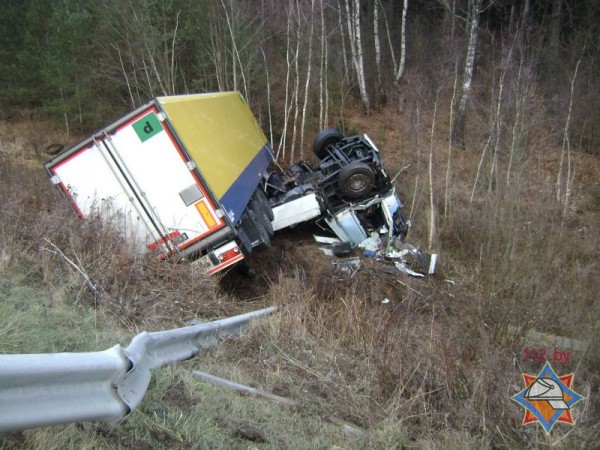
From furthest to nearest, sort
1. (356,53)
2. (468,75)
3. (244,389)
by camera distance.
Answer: (356,53) < (468,75) < (244,389)

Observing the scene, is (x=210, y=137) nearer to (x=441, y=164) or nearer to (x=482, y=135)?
(x=441, y=164)

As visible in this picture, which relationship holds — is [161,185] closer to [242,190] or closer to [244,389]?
[242,190]

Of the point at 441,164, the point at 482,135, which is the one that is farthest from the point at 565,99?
the point at 441,164

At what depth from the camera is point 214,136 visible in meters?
8.48

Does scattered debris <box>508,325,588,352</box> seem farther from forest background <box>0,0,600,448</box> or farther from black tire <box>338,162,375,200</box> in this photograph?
black tire <box>338,162,375,200</box>

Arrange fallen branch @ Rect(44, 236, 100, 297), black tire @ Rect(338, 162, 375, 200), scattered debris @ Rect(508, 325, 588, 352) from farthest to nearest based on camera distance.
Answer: black tire @ Rect(338, 162, 375, 200)
fallen branch @ Rect(44, 236, 100, 297)
scattered debris @ Rect(508, 325, 588, 352)

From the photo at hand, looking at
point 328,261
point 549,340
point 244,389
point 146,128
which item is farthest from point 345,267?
point 244,389

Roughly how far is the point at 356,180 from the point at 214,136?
2745 millimetres

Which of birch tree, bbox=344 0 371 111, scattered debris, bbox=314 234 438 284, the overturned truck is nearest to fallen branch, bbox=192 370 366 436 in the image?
the overturned truck

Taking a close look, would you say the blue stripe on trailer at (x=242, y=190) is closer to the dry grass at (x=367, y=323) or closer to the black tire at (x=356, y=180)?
the dry grass at (x=367, y=323)

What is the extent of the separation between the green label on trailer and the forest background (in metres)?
1.26

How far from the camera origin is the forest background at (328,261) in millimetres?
3178

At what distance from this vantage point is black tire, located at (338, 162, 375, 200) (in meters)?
9.89

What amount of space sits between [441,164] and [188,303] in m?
12.5
